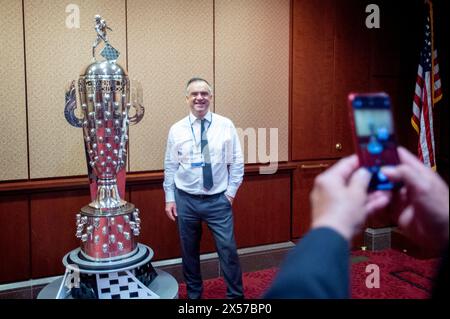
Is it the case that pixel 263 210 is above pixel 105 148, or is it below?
below

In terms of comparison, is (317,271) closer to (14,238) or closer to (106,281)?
(106,281)

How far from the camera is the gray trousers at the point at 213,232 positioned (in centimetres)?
296

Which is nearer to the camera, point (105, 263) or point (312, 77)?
point (105, 263)

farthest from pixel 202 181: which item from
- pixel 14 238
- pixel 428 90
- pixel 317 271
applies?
pixel 317 271

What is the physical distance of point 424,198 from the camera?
2.19 ft

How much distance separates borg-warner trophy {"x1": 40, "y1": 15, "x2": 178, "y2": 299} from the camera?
212 cm

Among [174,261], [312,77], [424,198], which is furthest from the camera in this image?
[312,77]

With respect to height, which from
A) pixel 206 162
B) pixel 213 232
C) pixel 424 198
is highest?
pixel 424 198

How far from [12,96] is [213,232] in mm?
1679

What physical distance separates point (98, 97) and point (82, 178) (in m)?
1.25

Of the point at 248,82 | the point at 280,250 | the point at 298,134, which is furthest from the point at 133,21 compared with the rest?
the point at 280,250

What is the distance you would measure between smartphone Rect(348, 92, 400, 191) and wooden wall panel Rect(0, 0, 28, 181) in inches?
110

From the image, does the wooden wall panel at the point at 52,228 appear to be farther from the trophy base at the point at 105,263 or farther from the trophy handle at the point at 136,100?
the trophy handle at the point at 136,100

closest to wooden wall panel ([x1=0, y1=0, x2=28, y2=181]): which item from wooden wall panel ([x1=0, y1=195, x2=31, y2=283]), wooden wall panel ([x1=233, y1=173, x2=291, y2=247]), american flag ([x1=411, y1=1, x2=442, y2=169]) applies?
wooden wall panel ([x1=0, y1=195, x2=31, y2=283])
